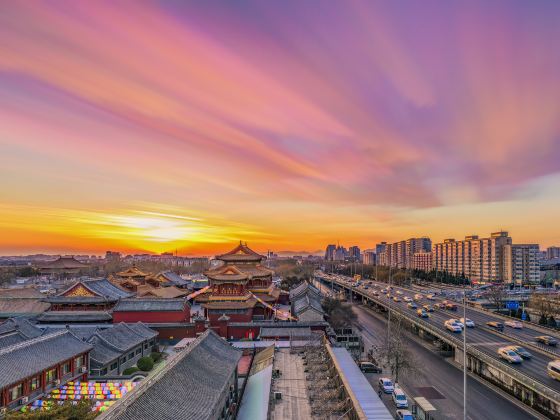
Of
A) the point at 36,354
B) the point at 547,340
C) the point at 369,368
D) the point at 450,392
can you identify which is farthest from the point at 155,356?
the point at 547,340

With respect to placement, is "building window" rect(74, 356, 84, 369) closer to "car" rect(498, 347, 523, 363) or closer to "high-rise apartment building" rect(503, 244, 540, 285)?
"car" rect(498, 347, 523, 363)

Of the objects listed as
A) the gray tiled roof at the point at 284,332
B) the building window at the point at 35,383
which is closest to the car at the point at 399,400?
the gray tiled roof at the point at 284,332

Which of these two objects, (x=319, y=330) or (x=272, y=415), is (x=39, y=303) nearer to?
(x=319, y=330)

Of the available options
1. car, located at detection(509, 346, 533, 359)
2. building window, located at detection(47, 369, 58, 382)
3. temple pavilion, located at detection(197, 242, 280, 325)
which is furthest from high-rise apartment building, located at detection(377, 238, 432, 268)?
building window, located at detection(47, 369, 58, 382)

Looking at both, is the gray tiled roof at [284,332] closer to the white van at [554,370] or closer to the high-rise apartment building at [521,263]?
the white van at [554,370]

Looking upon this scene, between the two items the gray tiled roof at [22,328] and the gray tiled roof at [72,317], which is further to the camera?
the gray tiled roof at [72,317]

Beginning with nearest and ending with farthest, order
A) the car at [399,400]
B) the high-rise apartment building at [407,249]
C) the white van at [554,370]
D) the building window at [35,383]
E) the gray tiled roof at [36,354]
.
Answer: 1. the gray tiled roof at [36,354]
2. the building window at [35,383]
3. the car at [399,400]
4. the white van at [554,370]
5. the high-rise apartment building at [407,249]
